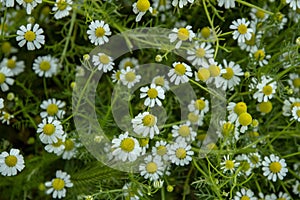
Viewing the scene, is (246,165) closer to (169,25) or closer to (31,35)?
(169,25)

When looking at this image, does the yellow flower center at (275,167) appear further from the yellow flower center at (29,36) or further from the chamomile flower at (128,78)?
the yellow flower center at (29,36)

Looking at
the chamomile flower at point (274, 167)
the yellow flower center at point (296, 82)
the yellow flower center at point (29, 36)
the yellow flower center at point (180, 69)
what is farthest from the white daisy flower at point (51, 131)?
the yellow flower center at point (296, 82)

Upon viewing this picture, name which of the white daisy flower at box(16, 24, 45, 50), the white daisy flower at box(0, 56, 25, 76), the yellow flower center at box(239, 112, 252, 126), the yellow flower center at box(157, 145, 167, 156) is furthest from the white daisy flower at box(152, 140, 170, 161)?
the white daisy flower at box(0, 56, 25, 76)

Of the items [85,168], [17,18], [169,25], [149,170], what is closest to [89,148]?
[85,168]

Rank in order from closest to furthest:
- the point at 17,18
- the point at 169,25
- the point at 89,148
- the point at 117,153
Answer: the point at 117,153
the point at 89,148
the point at 169,25
the point at 17,18

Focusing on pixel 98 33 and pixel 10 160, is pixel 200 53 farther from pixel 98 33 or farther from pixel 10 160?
pixel 10 160

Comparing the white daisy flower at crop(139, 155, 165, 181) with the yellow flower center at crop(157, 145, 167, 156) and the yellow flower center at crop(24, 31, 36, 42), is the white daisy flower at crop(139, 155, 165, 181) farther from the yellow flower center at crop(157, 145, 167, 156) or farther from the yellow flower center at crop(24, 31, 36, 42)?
the yellow flower center at crop(24, 31, 36, 42)
